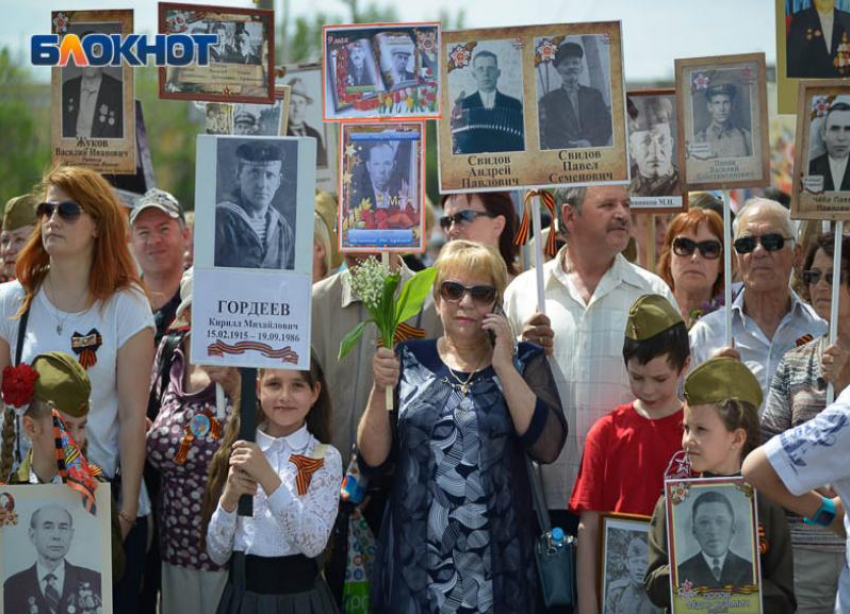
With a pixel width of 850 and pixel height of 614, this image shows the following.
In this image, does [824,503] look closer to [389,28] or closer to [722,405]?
[722,405]

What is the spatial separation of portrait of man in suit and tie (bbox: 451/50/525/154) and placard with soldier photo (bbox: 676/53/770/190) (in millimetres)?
793

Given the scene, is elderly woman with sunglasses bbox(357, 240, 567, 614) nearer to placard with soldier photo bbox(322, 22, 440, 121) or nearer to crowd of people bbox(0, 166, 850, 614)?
crowd of people bbox(0, 166, 850, 614)

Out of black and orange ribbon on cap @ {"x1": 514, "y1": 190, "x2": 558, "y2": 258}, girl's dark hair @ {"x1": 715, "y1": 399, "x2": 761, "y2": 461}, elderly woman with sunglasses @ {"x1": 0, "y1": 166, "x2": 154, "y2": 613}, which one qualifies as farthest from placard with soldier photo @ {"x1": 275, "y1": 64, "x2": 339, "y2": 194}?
girl's dark hair @ {"x1": 715, "y1": 399, "x2": 761, "y2": 461}

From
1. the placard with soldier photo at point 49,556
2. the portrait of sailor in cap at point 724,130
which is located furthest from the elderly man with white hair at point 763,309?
the placard with soldier photo at point 49,556

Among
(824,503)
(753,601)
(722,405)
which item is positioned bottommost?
(753,601)

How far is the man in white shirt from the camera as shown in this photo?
226 inches

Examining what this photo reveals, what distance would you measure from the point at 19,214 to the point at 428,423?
10.7 feet

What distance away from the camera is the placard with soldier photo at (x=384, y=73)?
5.81 m

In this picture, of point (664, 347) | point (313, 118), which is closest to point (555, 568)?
point (664, 347)

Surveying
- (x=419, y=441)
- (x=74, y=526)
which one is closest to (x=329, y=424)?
(x=419, y=441)

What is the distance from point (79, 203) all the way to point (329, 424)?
143cm

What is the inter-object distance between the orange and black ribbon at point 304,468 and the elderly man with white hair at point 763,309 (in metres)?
1.83

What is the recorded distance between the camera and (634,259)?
25.8 ft

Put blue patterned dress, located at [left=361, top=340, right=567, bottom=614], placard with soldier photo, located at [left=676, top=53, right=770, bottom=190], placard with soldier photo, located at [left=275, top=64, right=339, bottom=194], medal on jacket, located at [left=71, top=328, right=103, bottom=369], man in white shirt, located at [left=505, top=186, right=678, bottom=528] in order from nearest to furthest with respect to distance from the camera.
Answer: blue patterned dress, located at [left=361, top=340, right=567, bottom=614] → medal on jacket, located at [left=71, top=328, right=103, bottom=369] → man in white shirt, located at [left=505, top=186, right=678, bottom=528] → placard with soldier photo, located at [left=676, top=53, right=770, bottom=190] → placard with soldier photo, located at [left=275, top=64, right=339, bottom=194]
